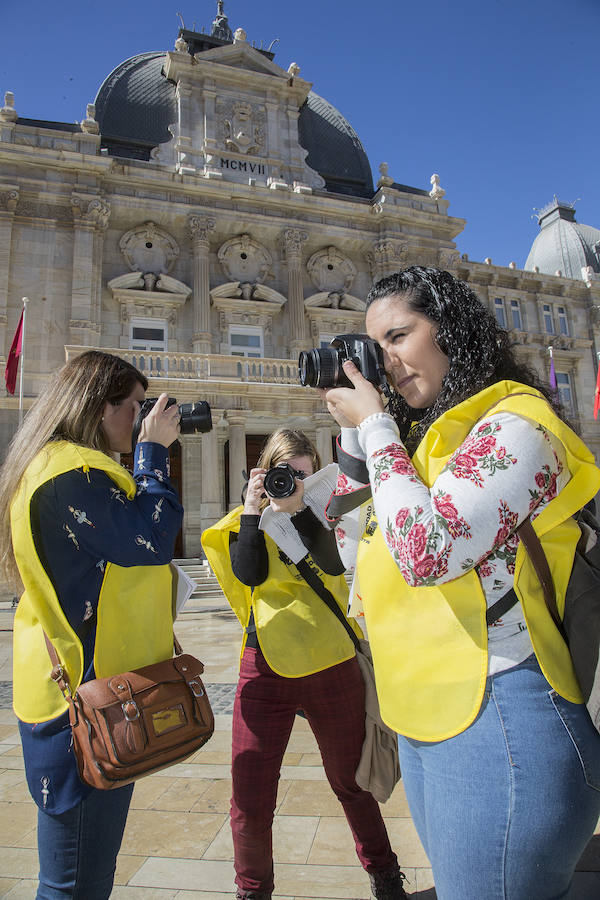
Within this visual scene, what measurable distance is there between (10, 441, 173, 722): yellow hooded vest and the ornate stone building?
48.3 feet

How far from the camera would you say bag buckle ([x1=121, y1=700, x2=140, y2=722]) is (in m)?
1.61

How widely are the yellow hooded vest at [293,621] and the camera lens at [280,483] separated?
1.00 ft

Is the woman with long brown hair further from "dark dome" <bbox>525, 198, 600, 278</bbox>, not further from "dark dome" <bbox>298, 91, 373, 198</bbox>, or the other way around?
"dark dome" <bbox>525, 198, 600, 278</bbox>

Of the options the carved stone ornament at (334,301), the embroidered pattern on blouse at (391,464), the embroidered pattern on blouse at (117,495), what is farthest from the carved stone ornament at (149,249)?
the embroidered pattern on blouse at (391,464)

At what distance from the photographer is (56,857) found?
62.3 inches

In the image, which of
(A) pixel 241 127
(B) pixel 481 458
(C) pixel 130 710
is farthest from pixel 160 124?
(B) pixel 481 458

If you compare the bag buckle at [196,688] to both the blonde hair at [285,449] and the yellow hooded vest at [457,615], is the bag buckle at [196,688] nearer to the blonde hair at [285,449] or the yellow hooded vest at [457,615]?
the yellow hooded vest at [457,615]

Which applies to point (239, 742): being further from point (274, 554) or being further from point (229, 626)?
point (229, 626)

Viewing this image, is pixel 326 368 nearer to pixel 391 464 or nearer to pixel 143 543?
pixel 391 464

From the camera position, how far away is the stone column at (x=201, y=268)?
18891mm

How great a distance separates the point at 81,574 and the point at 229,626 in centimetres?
839

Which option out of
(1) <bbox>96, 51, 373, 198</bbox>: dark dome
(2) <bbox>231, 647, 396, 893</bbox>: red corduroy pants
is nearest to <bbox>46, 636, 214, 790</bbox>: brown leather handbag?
(2) <bbox>231, 647, 396, 893</bbox>: red corduroy pants

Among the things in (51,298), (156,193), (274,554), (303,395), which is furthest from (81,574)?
(156,193)

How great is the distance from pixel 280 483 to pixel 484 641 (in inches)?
59.1
